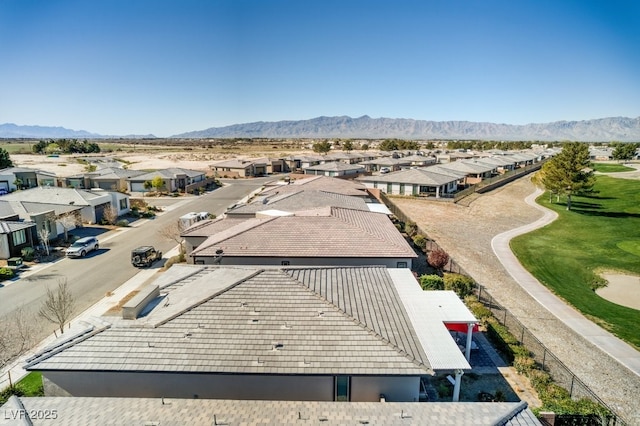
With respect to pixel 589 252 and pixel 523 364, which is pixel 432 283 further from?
pixel 589 252

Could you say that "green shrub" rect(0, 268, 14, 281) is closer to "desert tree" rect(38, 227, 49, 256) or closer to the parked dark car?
"desert tree" rect(38, 227, 49, 256)

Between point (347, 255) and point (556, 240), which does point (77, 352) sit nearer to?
point (347, 255)

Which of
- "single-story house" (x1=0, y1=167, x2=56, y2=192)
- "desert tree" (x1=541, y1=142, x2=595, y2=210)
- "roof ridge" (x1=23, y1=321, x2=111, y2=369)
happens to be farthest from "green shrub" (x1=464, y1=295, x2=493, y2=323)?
"single-story house" (x1=0, y1=167, x2=56, y2=192)

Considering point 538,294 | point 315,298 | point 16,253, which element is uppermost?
point 315,298

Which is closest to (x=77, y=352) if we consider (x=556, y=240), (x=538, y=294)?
(x=538, y=294)

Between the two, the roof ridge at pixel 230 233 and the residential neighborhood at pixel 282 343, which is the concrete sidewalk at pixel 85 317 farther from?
the roof ridge at pixel 230 233

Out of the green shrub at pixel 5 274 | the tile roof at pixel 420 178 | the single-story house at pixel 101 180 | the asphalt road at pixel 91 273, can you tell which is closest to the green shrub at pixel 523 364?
the asphalt road at pixel 91 273
